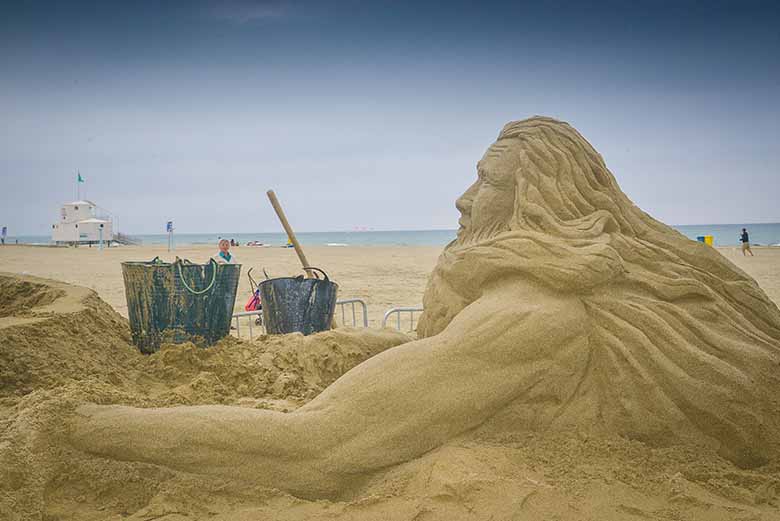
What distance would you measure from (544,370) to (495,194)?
1009mm

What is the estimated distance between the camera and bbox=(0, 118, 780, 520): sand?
6.59 ft

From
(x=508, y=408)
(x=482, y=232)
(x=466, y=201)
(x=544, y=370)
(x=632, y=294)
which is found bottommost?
(x=508, y=408)

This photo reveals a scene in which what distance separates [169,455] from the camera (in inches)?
83.1

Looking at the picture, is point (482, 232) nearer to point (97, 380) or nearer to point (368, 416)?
point (368, 416)

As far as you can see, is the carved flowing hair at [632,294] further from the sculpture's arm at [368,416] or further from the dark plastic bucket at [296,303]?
the dark plastic bucket at [296,303]

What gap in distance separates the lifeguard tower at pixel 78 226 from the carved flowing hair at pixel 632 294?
45.7m

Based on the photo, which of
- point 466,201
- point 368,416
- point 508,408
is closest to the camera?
point 368,416

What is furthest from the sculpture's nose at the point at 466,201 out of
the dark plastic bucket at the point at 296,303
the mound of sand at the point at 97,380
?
the dark plastic bucket at the point at 296,303

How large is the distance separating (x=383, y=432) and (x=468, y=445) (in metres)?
0.35

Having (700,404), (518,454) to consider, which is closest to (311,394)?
(518,454)

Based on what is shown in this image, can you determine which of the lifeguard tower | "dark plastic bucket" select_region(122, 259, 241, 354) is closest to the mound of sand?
"dark plastic bucket" select_region(122, 259, 241, 354)

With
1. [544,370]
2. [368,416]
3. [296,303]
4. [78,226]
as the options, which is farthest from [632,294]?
[78,226]

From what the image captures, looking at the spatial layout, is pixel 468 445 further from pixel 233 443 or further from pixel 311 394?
pixel 311 394

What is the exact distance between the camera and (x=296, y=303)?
15.4ft
